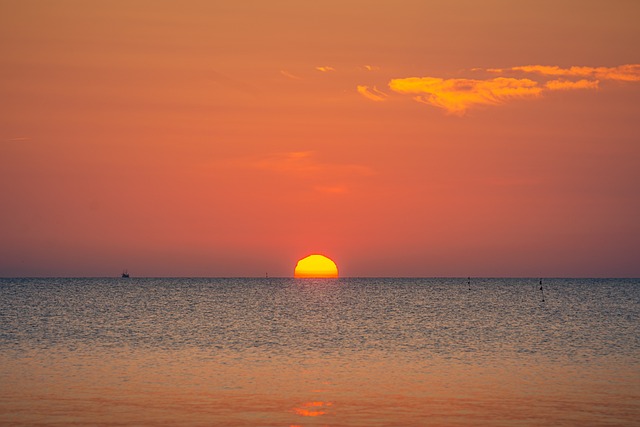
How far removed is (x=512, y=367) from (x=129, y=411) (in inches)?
1018

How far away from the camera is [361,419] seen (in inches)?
1316

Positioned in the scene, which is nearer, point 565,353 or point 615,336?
point 565,353

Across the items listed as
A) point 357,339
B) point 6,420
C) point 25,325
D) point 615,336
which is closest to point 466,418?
point 6,420

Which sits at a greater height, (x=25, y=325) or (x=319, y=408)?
(x=25, y=325)

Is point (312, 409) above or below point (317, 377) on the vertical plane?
below

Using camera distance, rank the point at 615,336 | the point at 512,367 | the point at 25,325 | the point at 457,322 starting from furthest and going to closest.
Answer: the point at 457,322
the point at 25,325
the point at 615,336
the point at 512,367

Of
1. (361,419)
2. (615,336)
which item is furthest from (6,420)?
(615,336)

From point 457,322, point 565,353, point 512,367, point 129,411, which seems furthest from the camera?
point 457,322

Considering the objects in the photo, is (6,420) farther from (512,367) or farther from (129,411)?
(512,367)

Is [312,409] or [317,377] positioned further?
[317,377]

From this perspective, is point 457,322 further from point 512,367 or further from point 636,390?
point 636,390

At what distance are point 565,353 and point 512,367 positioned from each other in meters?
11.5

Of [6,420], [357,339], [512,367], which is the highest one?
[357,339]

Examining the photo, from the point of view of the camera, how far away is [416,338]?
74.9 m
